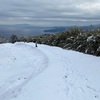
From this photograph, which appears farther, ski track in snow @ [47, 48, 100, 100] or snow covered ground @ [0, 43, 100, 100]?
snow covered ground @ [0, 43, 100, 100]

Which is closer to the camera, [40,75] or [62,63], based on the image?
[40,75]

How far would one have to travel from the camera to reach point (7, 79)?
1404 centimetres

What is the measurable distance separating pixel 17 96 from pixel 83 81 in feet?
9.75

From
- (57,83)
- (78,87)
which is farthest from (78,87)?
(57,83)

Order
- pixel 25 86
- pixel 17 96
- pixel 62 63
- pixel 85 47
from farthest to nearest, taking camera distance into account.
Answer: pixel 85 47, pixel 62 63, pixel 25 86, pixel 17 96

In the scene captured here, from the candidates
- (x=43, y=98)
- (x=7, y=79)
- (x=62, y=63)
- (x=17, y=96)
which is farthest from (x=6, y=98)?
(x=62, y=63)

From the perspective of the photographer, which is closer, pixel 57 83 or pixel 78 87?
pixel 78 87

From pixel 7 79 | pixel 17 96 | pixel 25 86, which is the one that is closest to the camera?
pixel 17 96

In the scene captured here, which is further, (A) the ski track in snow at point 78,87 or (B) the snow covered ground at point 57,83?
(B) the snow covered ground at point 57,83

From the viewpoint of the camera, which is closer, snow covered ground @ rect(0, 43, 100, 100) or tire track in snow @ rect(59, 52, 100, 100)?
tire track in snow @ rect(59, 52, 100, 100)

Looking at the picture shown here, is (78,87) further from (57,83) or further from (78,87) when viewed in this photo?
(57,83)

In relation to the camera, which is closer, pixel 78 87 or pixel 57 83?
pixel 78 87

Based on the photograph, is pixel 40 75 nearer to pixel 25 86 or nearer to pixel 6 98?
pixel 25 86

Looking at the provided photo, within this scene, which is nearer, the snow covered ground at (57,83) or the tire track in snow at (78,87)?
the tire track in snow at (78,87)
